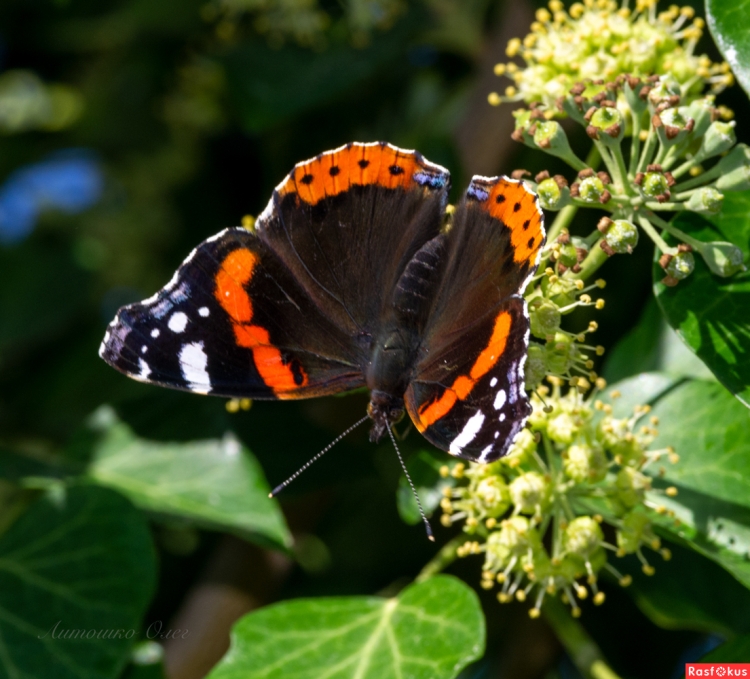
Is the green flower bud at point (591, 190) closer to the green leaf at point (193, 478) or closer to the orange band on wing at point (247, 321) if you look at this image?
the orange band on wing at point (247, 321)

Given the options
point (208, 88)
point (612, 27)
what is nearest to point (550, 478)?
point (612, 27)

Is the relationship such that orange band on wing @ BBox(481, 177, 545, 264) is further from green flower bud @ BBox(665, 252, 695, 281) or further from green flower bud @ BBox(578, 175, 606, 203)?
green flower bud @ BBox(665, 252, 695, 281)

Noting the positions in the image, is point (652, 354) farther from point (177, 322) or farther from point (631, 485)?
point (177, 322)

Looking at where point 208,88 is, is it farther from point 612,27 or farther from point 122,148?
point 612,27

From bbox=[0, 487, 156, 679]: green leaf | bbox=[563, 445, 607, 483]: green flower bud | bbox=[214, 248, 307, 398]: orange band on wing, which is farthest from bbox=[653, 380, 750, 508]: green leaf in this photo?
bbox=[0, 487, 156, 679]: green leaf

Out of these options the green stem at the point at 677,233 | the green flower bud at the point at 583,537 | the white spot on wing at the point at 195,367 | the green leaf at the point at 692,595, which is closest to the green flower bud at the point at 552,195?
the green stem at the point at 677,233

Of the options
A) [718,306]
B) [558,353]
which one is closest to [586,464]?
[558,353]
